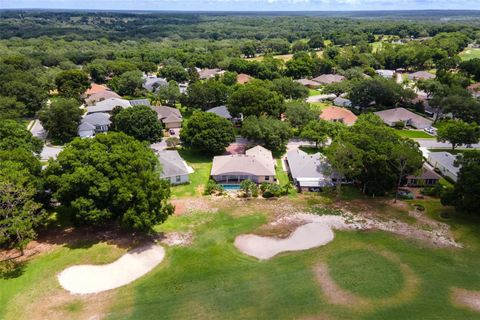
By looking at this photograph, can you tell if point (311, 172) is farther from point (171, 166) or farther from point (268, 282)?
point (268, 282)

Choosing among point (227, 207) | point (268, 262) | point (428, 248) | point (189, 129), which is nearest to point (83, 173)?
point (227, 207)

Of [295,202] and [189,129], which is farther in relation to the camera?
[189,129]

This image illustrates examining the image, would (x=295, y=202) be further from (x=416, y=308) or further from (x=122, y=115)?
(x=122, y=115)

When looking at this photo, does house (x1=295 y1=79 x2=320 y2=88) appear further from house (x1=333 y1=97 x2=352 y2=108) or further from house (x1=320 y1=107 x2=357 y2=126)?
house (x1=320 y1=107 x2=357 y2=126)

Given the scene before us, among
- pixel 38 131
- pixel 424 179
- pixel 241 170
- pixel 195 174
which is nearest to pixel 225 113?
pixel 195 174

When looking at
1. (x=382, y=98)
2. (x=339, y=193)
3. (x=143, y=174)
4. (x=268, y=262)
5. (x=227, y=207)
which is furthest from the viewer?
(x=382, y=98)

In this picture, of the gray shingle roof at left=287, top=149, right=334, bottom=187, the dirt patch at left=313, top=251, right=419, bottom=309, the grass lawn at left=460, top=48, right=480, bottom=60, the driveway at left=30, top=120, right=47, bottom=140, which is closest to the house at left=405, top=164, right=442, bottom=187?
the gray shingle roof at left=287, top=149, right=334, bottom=187

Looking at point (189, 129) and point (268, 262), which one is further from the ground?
point (189, 129)

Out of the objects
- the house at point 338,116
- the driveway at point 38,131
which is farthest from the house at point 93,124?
the house at point 338,116
